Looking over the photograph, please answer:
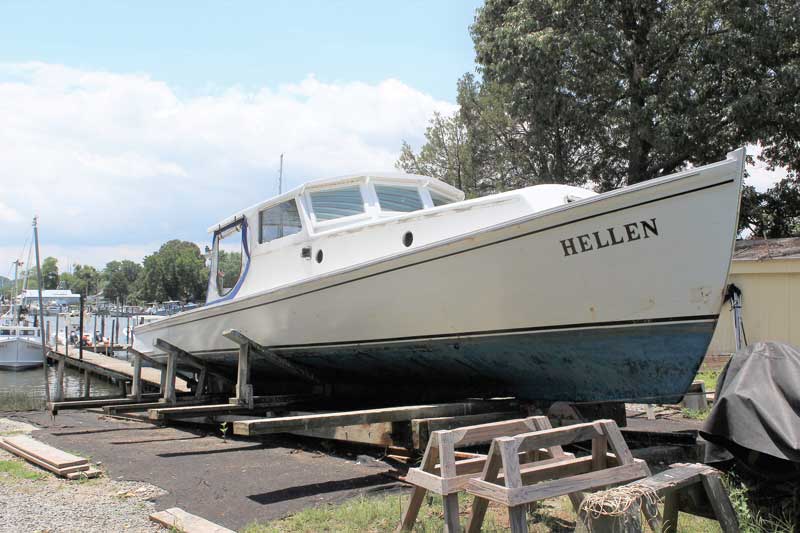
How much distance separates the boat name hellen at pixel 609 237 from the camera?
16.3ft

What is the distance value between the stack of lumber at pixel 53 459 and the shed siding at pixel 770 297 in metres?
11.3

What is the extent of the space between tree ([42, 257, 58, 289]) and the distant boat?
396 feet

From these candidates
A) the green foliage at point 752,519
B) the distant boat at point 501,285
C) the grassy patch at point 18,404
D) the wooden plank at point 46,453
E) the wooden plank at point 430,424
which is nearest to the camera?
the green foliage at point 752,519

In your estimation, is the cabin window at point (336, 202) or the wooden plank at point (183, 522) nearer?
the wooden plank at point (183, 522)

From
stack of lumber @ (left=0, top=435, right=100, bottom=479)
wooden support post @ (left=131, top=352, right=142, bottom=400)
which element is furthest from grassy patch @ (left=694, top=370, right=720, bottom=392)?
wooden support post @ (left=131, top=352, right=142, bottom=400)

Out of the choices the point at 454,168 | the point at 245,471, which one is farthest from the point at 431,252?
the point at 454,168

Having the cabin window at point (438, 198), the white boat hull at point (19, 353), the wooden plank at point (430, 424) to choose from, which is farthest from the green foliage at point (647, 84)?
the white boat hull at point (19, 353)

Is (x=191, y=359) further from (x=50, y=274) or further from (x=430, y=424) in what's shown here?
(x=50, y=274)

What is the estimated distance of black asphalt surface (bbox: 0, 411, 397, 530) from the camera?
4.38 meters

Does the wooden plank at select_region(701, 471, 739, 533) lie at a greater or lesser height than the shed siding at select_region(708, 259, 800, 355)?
lesser

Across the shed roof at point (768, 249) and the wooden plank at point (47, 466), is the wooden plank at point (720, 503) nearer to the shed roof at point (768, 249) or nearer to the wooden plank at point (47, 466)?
the wooden plank at point (47, 466)

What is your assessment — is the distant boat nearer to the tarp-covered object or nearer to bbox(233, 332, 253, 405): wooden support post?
bbox(233, 332, 253, 405): wooden support post

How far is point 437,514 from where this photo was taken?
155 inches

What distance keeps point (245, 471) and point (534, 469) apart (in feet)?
10.2
